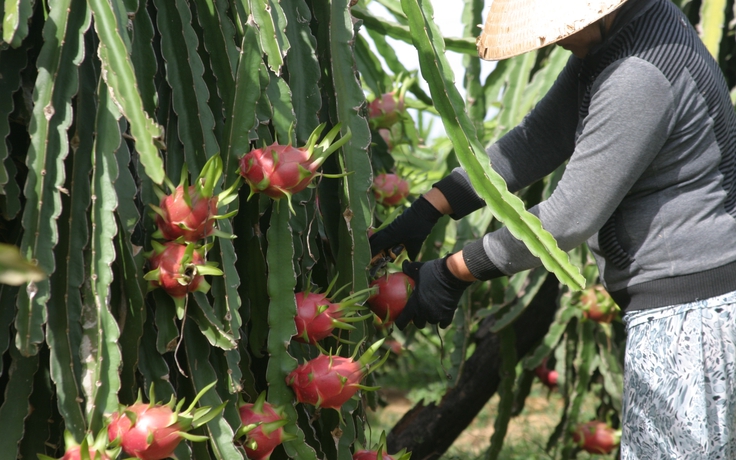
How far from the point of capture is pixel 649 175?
1.45 m

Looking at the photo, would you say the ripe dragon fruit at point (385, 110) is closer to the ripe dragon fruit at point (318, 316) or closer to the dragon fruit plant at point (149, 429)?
the ripe dragon fruit at point (318, 316)

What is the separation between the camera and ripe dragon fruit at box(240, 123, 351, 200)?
1.18 metres

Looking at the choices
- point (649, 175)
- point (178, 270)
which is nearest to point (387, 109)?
point (649, 175)

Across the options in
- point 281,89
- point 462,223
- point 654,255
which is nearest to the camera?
point 281,89

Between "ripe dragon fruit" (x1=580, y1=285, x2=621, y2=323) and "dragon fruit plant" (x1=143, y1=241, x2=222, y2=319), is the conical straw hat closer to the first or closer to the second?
"dragon fruit plant" (x1=143, y1=241, x2=222, y2=319)

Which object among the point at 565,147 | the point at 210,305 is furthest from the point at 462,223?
the point at 210,305

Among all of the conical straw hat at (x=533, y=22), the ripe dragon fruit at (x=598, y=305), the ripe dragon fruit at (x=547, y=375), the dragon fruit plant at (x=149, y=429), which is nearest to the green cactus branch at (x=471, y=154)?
the conical straw hat at (x=533, y=22)

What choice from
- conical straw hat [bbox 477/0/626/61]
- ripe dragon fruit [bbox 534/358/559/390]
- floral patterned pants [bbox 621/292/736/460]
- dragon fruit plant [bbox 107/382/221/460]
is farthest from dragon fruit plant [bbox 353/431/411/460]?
ripe dragon fruit [bbox 534/358/559/390]

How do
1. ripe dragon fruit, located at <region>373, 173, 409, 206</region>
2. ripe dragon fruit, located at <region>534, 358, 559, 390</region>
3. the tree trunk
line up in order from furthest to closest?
ripe dragon fruit, located at <region>534, 358, 559, 390</region> < the tree trunk < ripe dragon fruit, located at <region>373, 173, 409, 206</region>

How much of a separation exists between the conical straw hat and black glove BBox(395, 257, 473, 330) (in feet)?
1.49

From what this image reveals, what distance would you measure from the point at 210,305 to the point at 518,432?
131 inches

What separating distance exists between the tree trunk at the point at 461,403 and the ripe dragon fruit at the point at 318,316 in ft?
5.16

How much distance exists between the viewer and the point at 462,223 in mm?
2385

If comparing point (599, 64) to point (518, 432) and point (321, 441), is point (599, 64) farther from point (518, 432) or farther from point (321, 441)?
point (518, 432)
